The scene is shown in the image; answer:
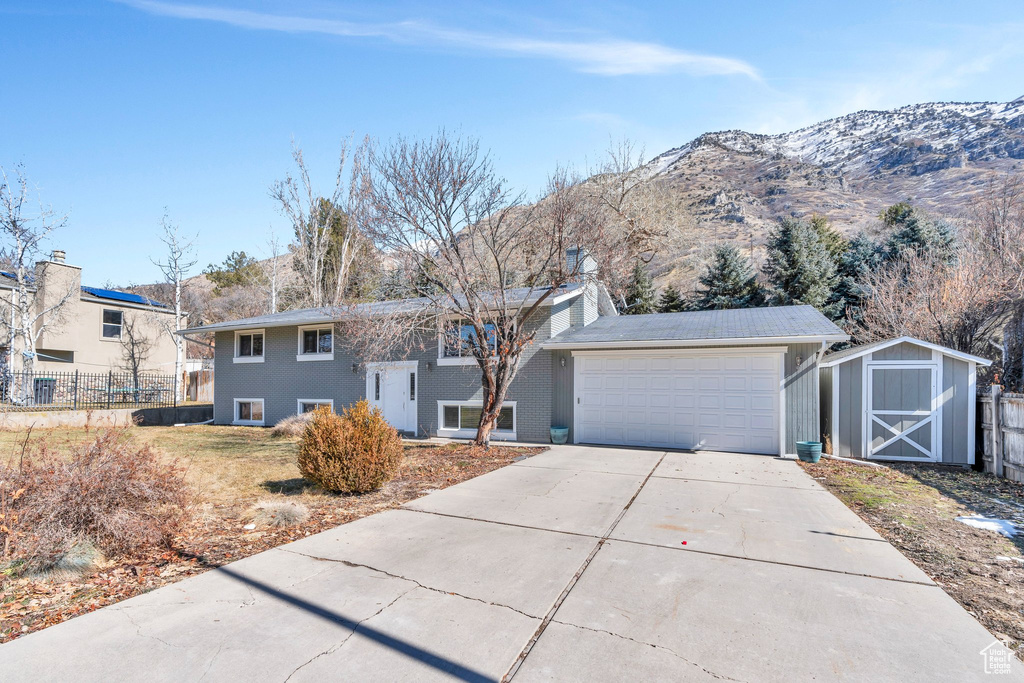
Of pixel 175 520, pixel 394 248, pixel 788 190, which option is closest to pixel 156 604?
pixel 175 520

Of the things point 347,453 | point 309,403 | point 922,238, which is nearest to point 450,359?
point 309,403

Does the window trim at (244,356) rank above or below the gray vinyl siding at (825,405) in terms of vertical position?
above

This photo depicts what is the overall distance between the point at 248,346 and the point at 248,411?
2.30 m

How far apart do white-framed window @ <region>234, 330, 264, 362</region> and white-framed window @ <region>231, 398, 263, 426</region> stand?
1.44m

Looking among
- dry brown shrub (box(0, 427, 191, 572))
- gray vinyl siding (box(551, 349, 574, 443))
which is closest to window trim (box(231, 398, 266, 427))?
gray vinyl siding (box(551, 349, 574, 443))

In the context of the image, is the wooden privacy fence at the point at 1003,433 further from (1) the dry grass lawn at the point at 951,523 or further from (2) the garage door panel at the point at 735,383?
(2) the garage door panel at the point at 735,383

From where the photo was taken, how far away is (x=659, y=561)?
4.53m

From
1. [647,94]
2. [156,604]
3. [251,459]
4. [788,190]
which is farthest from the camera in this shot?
[788,190]

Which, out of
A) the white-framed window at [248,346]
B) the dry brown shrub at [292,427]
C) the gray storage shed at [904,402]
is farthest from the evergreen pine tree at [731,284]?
the white-framed window at [248,346]

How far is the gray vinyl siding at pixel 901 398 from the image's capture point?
9859mm

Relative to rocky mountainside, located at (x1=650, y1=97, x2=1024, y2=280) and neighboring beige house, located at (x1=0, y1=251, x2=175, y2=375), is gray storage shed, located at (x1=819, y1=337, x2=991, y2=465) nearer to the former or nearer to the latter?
rocky mountainside, located at (x1=650, y1=97, x2=1024, y2=280)

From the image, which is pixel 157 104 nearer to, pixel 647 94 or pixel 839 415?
pixel 647 94

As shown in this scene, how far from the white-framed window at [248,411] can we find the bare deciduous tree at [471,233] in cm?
774

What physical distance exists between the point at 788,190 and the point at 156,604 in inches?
2632
